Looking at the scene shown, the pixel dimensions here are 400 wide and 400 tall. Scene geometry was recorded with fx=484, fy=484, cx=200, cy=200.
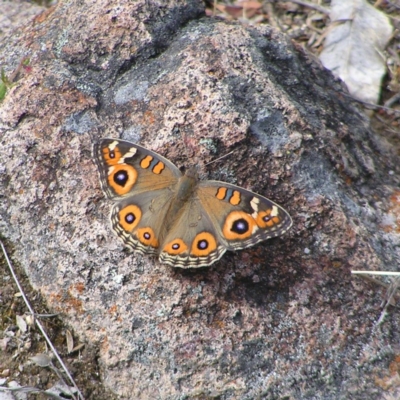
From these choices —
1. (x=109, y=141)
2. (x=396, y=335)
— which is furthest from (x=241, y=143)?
(x=396, y=335)

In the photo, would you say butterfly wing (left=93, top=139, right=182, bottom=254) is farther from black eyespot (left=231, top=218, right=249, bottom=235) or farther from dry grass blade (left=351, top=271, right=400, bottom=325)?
dry grass blade (left=351, top=271, right=400, bottom=325)

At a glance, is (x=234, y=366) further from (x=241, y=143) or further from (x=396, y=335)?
(x=241, y=143)

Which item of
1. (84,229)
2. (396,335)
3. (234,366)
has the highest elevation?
(84,229)

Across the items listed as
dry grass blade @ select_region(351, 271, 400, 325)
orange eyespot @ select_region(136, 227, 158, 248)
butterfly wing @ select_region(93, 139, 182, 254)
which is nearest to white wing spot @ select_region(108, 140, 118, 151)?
butterfly wing @ select_region(93, 139, 182, 254)

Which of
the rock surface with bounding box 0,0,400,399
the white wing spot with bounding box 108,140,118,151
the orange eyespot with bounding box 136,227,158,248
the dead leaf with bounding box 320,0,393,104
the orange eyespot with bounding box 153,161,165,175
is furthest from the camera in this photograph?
the dead leaf with bounding box 320,0,393,104

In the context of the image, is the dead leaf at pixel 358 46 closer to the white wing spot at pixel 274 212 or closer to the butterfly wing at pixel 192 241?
the white wing spot at pixel 274 212

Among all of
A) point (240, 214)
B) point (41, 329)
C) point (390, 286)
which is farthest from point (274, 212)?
point (41, 329)

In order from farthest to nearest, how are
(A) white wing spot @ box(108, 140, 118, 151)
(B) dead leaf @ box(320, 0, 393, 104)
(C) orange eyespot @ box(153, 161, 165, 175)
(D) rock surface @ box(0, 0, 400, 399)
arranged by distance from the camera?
(B) dead leaf @ box(320, 0, 393, 104)
(C) orange eyespot @ box(153, 161, 165, 175)
(A) white wing spot @ box(108, 140, 118, 151)
(D) rock surface @ box(0, 0, 400, 399)
